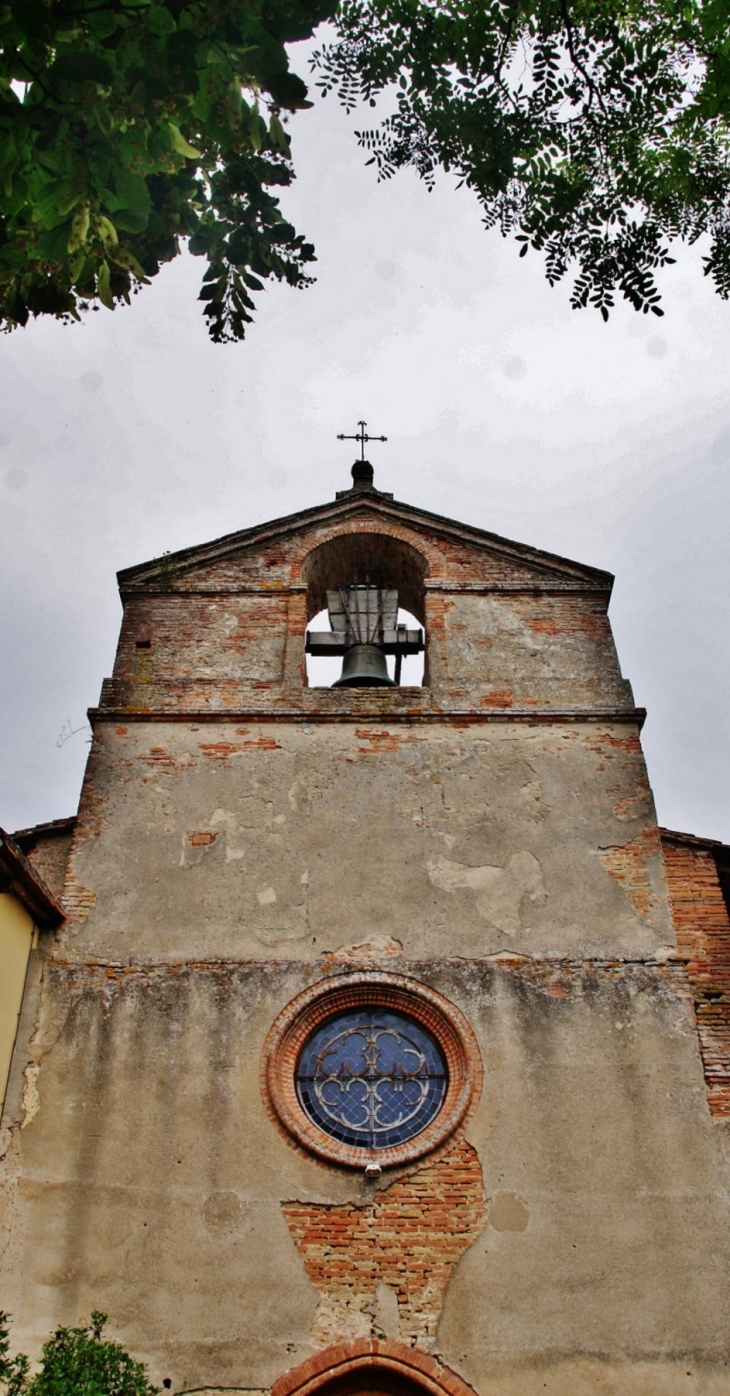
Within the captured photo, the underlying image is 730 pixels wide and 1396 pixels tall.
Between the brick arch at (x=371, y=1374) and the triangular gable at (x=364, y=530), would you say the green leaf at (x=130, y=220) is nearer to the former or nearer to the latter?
the brick arch at (x=371, y=1374)

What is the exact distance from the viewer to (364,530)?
41.7 ft

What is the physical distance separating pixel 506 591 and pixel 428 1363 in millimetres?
7500

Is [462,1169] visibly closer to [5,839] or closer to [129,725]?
[5,839]

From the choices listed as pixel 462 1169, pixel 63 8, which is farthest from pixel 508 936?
pixel 63 8

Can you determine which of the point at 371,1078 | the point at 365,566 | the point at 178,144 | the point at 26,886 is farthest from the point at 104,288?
the point at 365,566

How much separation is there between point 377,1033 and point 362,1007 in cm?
25

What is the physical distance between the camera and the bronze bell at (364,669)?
37.8 ft

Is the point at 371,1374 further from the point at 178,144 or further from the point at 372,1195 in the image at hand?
the point at 178,144

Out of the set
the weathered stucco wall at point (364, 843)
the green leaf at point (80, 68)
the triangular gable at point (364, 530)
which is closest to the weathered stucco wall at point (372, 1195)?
the weathered stucco wall at point (364, 843)

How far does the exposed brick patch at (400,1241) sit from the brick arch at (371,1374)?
12 centimetres

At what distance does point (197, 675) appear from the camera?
1115 cm

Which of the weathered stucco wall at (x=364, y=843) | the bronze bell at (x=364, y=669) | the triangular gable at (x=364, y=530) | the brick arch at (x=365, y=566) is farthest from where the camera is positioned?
the brick arch at (x=365, y=566)

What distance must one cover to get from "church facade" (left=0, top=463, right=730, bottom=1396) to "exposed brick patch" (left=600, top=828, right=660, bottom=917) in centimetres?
3

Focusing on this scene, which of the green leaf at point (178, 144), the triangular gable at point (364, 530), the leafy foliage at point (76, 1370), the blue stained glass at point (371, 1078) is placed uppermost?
the triangular gable at point (364, 530)
